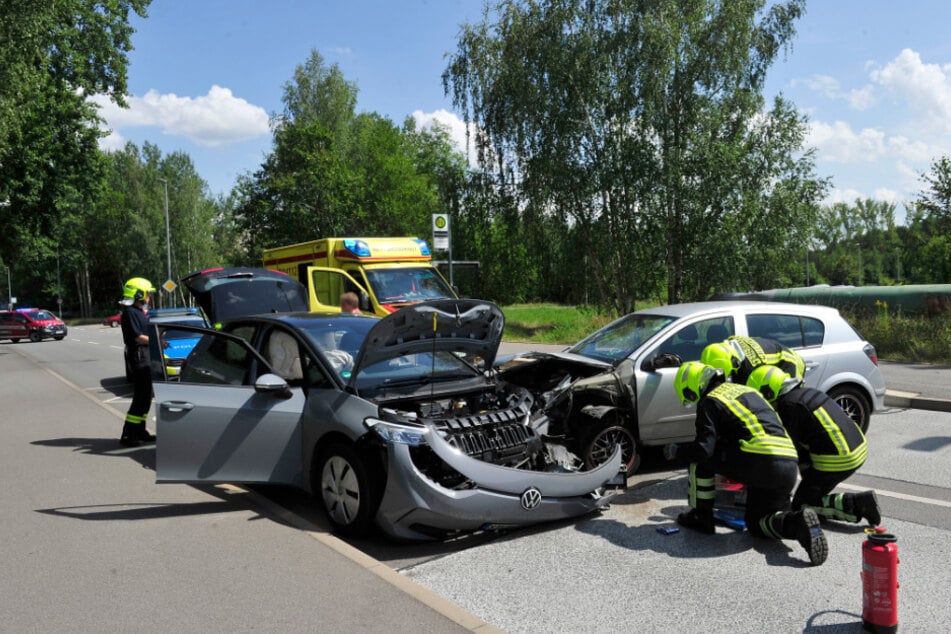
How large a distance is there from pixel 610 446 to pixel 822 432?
1.87m

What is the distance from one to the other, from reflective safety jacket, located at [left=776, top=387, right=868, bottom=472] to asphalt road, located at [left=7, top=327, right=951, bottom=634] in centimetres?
53

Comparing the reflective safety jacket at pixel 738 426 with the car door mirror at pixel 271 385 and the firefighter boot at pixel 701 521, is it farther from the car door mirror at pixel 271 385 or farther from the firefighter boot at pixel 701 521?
the car door mirror at pixel 271 385

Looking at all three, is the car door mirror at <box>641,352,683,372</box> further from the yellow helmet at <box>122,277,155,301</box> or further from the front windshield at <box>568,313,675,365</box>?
the yellow helmet at <box>122,277,155,301</box>

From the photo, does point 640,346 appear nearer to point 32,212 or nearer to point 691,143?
point 691,143

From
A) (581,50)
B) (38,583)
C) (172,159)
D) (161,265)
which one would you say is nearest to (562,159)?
(581,50)

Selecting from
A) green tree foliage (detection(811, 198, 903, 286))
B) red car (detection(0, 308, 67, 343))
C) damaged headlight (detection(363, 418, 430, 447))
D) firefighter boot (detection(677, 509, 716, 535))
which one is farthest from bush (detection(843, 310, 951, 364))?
green tree foliage (detection(811, 198, 903, 286))

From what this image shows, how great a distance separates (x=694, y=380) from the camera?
5074 millimetres

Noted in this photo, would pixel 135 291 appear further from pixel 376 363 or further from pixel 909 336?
pixel 909 336

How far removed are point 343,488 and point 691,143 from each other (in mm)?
20830

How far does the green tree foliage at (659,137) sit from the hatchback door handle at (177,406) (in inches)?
788

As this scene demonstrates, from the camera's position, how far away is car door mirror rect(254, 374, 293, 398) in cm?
552

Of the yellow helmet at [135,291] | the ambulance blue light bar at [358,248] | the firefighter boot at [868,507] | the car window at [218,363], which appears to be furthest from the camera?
the ambulance blue light bar at [358,248]

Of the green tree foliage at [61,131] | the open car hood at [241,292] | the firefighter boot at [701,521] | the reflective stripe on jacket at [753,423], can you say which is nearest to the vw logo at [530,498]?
the firefighter boot at [701,521]

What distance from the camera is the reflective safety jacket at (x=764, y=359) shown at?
205 inches
